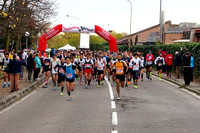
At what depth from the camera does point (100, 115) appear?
941 centimetres

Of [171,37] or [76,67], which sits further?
[171,37]

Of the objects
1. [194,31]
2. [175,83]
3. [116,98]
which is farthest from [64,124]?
[194,31]

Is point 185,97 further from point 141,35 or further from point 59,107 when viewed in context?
point 141,35

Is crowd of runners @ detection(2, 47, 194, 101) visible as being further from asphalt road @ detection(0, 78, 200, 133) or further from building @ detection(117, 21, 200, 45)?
building @ detection(117, 21, 200, 45)

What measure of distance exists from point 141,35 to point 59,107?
48359mm

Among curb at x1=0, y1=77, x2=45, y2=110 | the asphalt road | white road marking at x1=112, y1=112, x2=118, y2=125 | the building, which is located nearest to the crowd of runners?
curb at x1=0, y1=77, x2=45, y2=110

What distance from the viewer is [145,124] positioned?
26.9 feet

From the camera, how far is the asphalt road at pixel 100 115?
7.75 m

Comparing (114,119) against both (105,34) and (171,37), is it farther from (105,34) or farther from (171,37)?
(171,37)

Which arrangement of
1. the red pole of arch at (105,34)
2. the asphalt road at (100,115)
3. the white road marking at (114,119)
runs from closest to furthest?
the asphalt road at (100,115) → the white road marking at (114,119) → the red pole of arch at (105,34)

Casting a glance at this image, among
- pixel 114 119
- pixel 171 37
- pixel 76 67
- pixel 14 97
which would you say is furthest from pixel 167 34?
pixel 114 119

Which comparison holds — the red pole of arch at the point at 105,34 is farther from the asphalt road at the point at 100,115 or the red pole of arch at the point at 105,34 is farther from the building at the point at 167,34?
the asphalt road at the point at 100,115

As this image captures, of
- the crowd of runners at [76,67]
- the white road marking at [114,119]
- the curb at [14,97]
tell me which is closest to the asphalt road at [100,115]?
the white road marking at [114,119]

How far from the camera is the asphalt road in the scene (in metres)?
7.75
